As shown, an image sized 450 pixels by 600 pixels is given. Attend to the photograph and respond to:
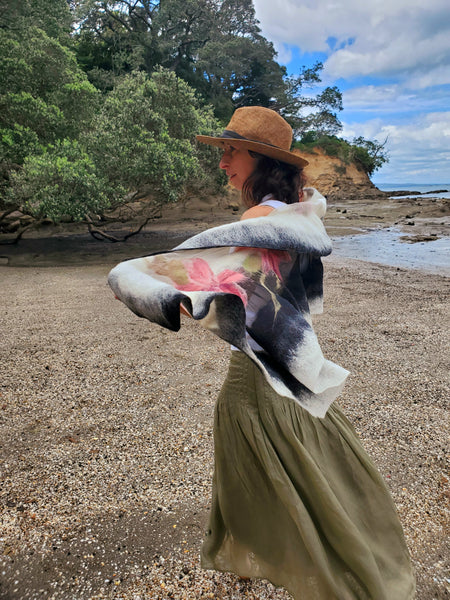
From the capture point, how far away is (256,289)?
1294 millimetres

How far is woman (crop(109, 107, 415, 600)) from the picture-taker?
50.5 inches

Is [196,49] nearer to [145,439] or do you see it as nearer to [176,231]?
[176,231]

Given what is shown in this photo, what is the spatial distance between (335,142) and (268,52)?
10.8 metres

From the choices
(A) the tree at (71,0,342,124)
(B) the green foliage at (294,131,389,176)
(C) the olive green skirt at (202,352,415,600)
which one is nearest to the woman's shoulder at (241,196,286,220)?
(C) the olive green skirt at (202,352,415,600)

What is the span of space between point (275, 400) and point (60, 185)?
8963 millimetres

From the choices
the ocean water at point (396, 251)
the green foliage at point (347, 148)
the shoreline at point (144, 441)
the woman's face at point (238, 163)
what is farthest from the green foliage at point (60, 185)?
the green foliage at point (347, 148)

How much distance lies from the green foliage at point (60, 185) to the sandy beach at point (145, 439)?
10.9 feet

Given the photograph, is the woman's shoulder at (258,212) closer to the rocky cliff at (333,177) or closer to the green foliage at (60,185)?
the green foliage at (60,185)

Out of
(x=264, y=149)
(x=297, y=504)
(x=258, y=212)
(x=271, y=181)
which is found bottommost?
(x=297, y=504)

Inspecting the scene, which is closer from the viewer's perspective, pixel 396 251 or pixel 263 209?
pixel 263 209

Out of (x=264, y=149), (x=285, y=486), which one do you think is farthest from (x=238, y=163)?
(x=285, y=486)

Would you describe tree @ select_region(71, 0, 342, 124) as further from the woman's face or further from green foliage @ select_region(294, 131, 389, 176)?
the woman's face

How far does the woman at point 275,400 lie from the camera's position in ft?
4.21

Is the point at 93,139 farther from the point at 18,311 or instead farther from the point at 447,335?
the point at 447,335
